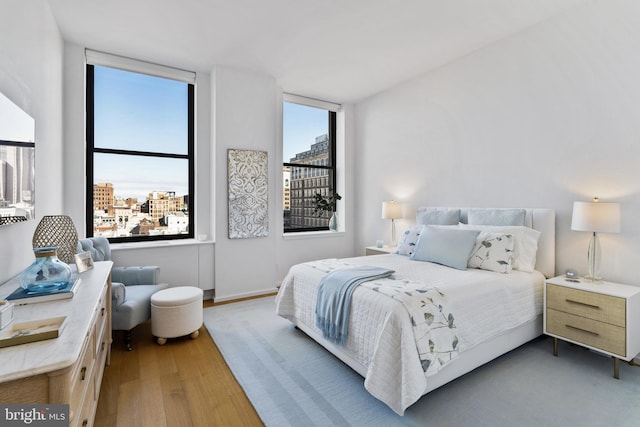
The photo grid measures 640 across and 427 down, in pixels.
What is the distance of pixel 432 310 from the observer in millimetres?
1934

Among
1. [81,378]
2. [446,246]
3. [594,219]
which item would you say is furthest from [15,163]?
[594,219]

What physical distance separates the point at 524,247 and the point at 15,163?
12.2 feet

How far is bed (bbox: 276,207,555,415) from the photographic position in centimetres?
179

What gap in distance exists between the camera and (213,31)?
304 cm

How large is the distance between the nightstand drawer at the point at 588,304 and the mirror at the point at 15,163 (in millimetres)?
3644

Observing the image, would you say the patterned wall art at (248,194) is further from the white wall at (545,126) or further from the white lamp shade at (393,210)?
the white wall at (545,126)

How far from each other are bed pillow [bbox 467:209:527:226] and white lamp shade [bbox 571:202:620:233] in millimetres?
510

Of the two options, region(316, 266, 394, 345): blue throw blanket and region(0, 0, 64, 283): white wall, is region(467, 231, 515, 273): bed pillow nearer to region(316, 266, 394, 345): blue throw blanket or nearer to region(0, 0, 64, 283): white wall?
region(316, 266, 394, 345): blue throw blanket

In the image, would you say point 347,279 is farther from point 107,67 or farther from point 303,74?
point 107,67

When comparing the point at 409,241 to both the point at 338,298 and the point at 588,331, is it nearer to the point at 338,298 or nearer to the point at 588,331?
the point at 338,298

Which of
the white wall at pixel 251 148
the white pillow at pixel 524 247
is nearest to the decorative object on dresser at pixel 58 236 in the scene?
the white wall at pixel 251 148

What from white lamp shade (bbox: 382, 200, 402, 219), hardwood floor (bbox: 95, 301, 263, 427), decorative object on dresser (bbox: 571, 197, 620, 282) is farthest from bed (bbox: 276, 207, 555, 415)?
white lamp shade (bbox: 382, 200, 402, 219)

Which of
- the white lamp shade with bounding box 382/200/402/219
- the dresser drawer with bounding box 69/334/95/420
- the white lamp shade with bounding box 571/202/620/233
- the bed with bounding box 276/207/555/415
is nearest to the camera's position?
the dresser drawer with bounding box 69/334/95/420

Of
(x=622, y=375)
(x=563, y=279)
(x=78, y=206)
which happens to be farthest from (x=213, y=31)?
(x=622, y=375)
